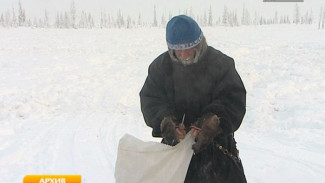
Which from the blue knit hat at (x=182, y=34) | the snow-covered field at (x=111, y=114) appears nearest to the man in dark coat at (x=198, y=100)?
the blue knit hat at (x=182, y=34)

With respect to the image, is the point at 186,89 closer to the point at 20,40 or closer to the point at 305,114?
the point at 305,114

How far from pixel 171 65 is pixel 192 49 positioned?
10.1 inches

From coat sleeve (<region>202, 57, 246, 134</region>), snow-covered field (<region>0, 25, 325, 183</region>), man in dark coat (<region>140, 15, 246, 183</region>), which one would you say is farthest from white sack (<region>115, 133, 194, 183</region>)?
snow-covered field (<region>0, 25, 325, 183</region>)

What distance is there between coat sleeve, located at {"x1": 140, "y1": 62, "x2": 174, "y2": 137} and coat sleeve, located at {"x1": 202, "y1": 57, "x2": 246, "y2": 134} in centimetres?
34

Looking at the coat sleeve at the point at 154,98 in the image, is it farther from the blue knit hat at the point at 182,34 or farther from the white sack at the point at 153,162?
the blue knit hat at the point at 182,34

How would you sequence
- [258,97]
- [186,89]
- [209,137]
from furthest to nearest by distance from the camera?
[258,97]
[186,89]
[209,137]

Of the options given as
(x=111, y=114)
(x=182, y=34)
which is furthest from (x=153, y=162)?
(x=111, y=114)

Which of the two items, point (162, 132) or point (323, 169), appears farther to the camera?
point (323, 169)

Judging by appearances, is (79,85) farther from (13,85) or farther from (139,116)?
(139,116)

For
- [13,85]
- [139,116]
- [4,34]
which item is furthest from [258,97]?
[4,34]

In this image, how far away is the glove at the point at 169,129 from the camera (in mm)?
2510

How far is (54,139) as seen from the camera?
7348 mm

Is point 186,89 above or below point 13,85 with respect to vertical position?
above

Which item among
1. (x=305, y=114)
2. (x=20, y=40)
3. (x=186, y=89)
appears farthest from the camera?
(x=20, y=40)
